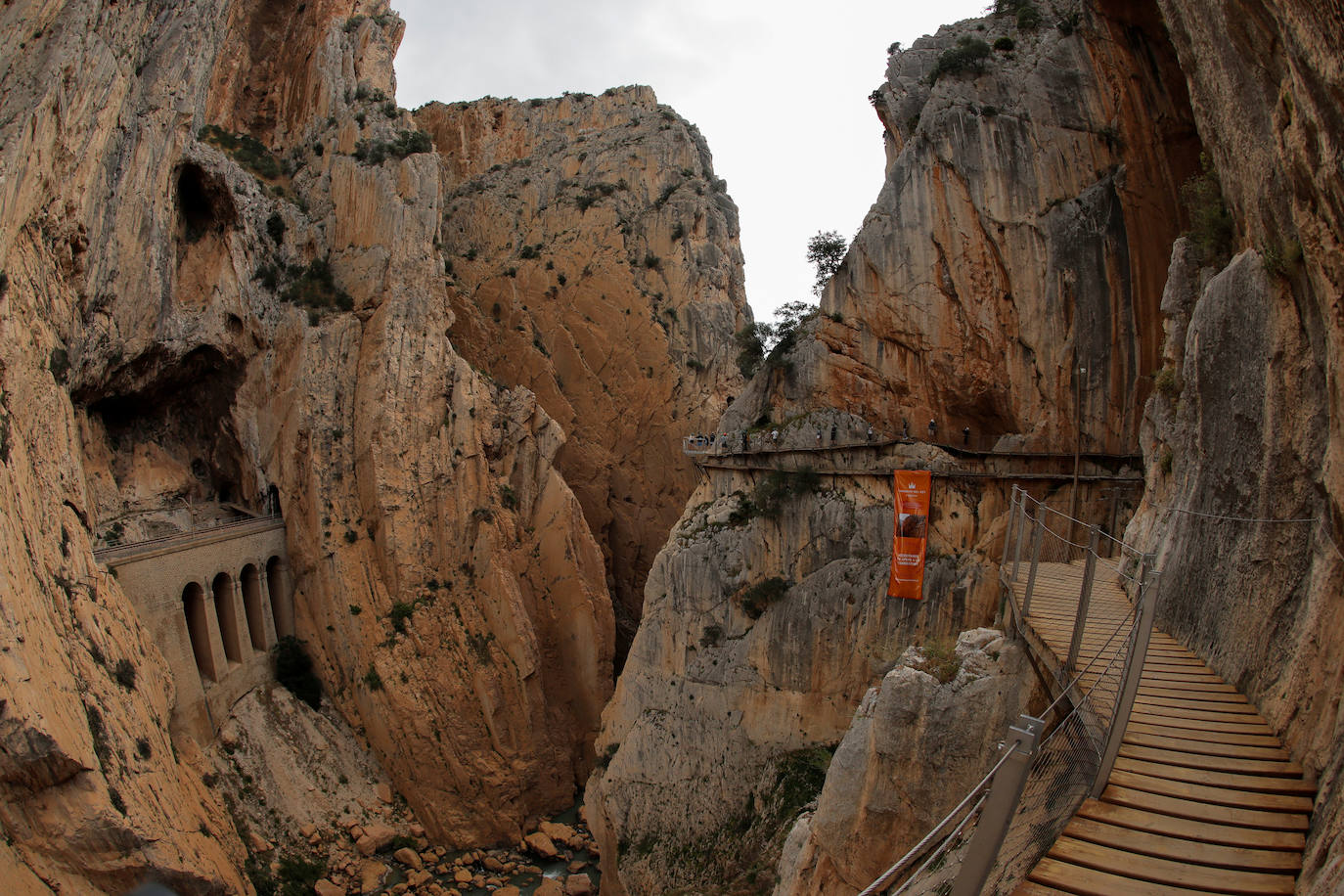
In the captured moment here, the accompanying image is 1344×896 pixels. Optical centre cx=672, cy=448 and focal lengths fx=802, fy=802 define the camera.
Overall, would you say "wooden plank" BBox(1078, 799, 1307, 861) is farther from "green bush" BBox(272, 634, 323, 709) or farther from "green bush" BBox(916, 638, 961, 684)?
"green bush" BBox(272, 634, 323, 709)

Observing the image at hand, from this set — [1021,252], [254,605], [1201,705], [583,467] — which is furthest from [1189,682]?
[583,467]

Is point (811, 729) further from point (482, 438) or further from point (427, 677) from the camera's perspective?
point (482, 438)

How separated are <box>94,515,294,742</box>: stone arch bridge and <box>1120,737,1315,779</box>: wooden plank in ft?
90.3

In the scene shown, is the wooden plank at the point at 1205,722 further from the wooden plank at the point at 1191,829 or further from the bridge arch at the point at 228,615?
the bridge arch at the point at 228,615

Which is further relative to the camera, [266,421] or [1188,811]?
[266,421]

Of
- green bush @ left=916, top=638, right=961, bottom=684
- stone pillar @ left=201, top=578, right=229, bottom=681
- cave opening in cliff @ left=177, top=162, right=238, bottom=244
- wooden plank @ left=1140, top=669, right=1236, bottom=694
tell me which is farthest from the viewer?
cave opening in cliff @ left=177, top=162, right=238, bottom=244

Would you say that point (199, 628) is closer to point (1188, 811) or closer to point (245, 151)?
point (245, 151)

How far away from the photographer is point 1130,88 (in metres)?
20.9

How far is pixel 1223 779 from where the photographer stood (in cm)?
650

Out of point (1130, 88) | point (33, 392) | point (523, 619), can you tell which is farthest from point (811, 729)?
point (33, 392)

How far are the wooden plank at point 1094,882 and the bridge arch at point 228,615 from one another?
2998cm

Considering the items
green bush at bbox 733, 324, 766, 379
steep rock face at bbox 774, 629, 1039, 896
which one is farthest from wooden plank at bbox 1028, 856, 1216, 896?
green bush at bbox 733, 324, 766, 379

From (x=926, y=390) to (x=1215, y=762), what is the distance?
→ 18455 millimetres

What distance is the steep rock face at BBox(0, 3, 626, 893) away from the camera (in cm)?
2145
